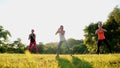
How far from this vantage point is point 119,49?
59.9 m

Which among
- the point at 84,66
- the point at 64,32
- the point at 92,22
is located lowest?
the point at 84,66

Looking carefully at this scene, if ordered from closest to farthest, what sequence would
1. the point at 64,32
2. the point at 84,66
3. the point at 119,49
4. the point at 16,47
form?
the point at 84,66, the point at 64,32, the point at 119,49, the point at 16,47

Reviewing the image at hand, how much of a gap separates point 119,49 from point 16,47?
28838mm

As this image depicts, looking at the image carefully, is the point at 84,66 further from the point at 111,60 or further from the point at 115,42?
the point at 115,42

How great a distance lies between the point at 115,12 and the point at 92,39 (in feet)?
27.3

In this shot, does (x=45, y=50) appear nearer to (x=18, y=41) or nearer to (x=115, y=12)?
(x=18, y=41)

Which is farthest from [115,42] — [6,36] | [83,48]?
[83,48]

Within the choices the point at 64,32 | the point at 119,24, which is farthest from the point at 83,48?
the point at 64,32

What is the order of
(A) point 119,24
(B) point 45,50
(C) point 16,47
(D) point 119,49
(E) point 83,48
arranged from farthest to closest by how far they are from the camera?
(B) point 45,50, (E) point 83,48, (C) point 16,47, (A) point 119,24, (D) point 119,49

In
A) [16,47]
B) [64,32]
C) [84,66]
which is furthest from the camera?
[16,47]

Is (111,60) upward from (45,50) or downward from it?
downward

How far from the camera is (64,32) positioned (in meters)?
17.8

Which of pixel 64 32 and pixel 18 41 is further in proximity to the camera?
pixel 18 41

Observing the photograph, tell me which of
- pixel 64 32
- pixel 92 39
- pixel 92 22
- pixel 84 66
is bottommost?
pixel 84 66
